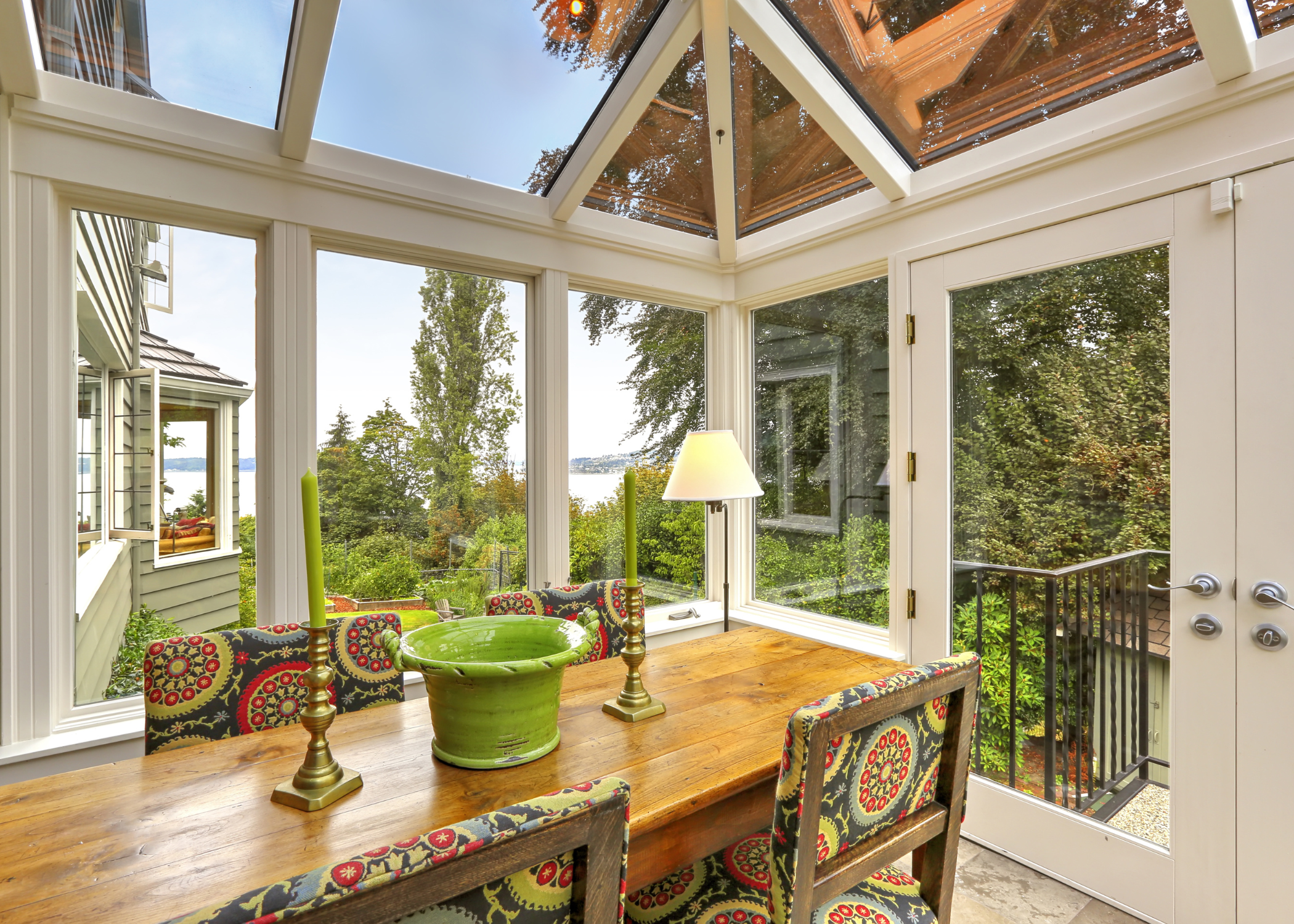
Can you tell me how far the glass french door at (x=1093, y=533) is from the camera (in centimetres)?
179

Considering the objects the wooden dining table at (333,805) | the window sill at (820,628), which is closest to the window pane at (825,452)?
the window sill at (820,628)

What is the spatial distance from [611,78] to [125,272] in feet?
5.79

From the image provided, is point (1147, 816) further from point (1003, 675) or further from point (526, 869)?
point (526, 869)

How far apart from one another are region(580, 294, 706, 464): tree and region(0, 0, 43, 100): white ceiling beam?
1.85m

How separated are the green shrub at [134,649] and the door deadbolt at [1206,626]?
9.94 feet

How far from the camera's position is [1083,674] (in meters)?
2.07

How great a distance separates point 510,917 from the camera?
67cm

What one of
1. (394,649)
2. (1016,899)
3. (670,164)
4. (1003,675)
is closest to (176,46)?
(670,164)

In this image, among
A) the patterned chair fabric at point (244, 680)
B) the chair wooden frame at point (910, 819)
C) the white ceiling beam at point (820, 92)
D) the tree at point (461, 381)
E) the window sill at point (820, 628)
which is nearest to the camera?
the chair wooden frame at point (910, 819)

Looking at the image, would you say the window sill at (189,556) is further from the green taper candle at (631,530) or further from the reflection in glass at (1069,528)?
the reflection in glass at (1069,528)

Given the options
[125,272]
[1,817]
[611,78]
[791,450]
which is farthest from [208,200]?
[791,450]

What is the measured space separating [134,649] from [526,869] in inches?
78.9

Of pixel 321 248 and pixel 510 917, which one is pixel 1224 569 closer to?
pixel 510 917

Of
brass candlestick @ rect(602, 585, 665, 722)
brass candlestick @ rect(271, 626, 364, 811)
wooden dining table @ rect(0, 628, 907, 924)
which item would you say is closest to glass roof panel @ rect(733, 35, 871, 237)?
brass candlestick @ rect(602, 585, 665, 722)
